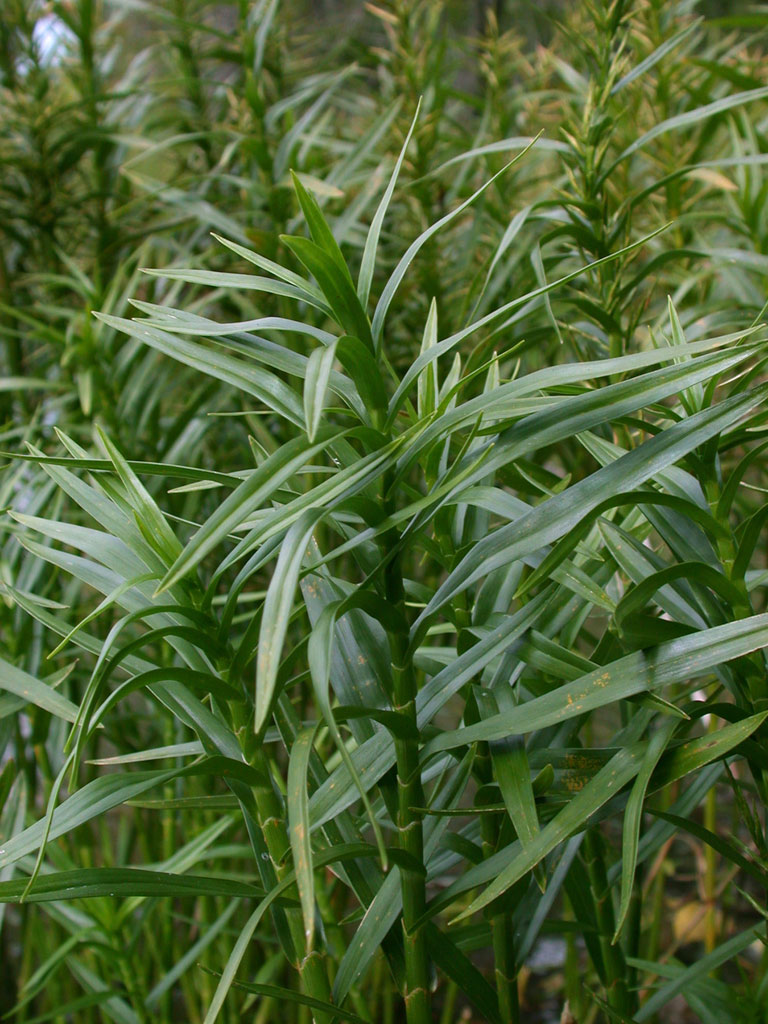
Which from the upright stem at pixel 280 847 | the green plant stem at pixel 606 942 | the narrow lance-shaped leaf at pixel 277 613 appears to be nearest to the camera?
the narrow lance-shaped leaf at pixel 277 613

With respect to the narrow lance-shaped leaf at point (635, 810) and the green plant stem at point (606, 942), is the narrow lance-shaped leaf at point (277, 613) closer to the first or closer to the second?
the narrow lance-shaped leaf at point (635, 810)

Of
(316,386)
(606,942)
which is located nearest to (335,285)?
(316,386)

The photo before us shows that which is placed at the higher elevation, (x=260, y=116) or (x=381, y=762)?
(x=260, y=116)

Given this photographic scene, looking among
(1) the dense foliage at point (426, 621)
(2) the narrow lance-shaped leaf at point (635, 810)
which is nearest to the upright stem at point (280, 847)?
(1) the dense foliage at point (426, 621)

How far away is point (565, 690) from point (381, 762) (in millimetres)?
90

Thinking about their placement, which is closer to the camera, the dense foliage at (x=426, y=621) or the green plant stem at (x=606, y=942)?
the dense foliage at (x=426, y=621)

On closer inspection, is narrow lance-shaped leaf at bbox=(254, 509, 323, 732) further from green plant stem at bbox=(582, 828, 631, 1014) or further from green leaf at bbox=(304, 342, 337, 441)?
green plant stem at bbox=(582, 828, 631, 1014)

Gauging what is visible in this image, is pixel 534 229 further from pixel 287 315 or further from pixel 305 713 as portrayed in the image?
pixel 305 713

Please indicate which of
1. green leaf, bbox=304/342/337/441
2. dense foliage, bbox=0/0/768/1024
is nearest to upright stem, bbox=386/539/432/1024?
dense foliage, bbox=0/0/768/1024

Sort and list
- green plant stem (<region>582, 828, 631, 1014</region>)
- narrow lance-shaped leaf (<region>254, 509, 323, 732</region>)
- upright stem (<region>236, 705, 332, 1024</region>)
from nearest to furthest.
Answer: narrow lance-shaped leaf (<region>254, 509, 323, 732</region>), upright stem (<region>236, 705, 332, 1024</region>), green plant stem (<region>582, 828, 631, 1014</region>)

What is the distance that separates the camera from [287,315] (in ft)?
2.92

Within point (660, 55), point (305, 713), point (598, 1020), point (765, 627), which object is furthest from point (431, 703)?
point (598, 1020)

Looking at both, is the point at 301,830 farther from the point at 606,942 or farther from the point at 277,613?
the point at 606,942

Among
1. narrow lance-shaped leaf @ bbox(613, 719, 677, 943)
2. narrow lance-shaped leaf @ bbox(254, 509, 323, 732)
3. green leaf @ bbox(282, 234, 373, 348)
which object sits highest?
green leaf @ bbox(282, 234, 373, 348)
